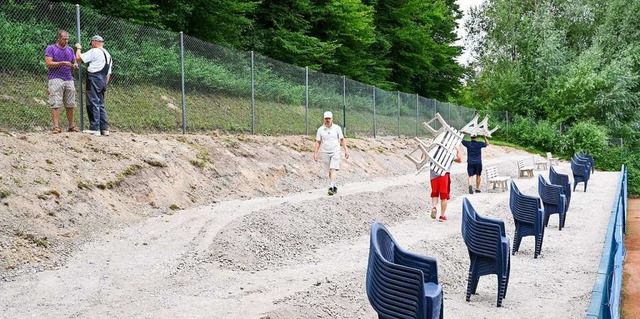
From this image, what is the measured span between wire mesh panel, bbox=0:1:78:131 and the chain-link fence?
18 mm

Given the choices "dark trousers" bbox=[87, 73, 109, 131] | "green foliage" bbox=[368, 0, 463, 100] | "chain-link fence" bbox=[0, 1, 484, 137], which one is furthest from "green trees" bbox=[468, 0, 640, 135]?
"dark trousers" bbox=[87, 73, 109, 131]

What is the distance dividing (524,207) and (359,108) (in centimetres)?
1585

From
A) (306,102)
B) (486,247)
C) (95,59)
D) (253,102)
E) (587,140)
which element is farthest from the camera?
(587,140)

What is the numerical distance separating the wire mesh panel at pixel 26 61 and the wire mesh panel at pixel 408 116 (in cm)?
2094

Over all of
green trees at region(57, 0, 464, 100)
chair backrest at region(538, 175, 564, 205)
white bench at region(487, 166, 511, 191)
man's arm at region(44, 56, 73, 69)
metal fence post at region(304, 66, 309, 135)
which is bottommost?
white bench at region(487, 166, 511, 191)

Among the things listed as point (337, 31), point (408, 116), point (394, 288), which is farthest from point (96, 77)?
point (337, 31)

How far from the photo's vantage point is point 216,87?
1703 centimetres

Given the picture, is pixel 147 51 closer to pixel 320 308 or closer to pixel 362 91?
pixel 320 308

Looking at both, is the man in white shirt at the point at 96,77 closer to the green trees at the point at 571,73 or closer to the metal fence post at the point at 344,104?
the metal fence post at the point at 344,104

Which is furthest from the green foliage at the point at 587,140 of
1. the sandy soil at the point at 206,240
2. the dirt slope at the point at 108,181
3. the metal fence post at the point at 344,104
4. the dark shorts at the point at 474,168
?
the dirt slope at the point at 108,181

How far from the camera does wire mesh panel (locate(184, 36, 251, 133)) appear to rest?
16.0 metres

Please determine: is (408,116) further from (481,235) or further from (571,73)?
(481,235)

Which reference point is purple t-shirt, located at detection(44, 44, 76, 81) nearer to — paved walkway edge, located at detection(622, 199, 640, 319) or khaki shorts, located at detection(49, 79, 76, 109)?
khaki shorts, located at detection(49, 79, 76, 109)

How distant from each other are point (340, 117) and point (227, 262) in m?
16.1
